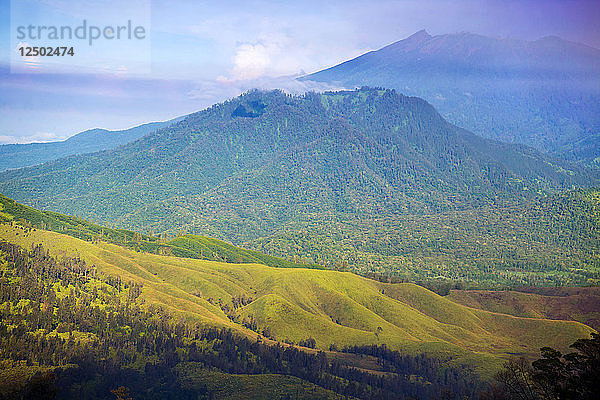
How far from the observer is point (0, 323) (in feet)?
486

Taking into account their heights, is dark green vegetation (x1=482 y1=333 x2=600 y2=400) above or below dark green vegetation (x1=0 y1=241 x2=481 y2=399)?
above

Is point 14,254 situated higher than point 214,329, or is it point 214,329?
point 14,254

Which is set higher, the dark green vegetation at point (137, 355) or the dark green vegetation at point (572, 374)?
the dark green vegetation at point (572, 374)

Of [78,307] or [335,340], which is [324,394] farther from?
[78,307]

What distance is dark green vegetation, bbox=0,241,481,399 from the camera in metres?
138

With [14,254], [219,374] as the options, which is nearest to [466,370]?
[219,374]

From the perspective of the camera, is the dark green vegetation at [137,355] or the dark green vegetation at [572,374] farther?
the dark green vegetation at [137,355]

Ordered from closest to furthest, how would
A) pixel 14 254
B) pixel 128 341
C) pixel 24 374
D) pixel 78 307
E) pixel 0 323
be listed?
pixel 24 374
pixel 0 323
pixel 128 341
pixel 78 307
pixel 14 254

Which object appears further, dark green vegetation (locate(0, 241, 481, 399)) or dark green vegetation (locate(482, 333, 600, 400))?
dark green vegetation (locate(0, 241, 481, 399))

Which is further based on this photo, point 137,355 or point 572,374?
point 137,355

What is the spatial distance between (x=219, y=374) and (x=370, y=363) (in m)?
52.9

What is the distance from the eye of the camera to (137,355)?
15300 cm

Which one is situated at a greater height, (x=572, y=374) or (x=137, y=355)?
(x=572, y=374)

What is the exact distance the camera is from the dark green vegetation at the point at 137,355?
5413 inches
